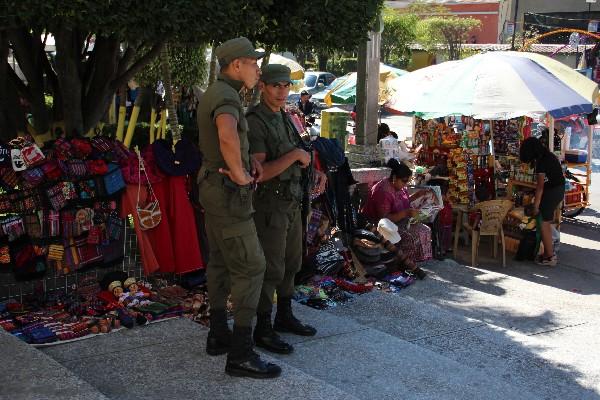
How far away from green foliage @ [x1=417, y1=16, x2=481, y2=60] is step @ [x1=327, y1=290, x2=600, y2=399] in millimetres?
37917

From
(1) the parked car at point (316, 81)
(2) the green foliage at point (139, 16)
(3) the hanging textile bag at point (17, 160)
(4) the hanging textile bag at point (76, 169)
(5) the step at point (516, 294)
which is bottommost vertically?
(5) the step at point (516, 294)

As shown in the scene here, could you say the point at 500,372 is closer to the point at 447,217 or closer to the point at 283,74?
the point at 283,74

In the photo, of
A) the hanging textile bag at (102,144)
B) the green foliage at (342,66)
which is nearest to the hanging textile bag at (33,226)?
the hanging textile bag at (102,144)

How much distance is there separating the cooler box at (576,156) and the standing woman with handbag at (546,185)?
2.96 metres

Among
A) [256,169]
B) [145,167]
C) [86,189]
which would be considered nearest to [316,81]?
[145,167]

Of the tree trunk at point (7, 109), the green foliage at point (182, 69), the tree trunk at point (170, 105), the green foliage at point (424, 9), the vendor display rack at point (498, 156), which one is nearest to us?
the tree trunk at point (7, 109)

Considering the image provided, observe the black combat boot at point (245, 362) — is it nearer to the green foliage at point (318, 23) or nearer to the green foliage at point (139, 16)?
the green foliage at point (139, 16)

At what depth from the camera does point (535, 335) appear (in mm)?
6754

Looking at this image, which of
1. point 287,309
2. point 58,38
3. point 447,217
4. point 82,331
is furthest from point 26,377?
point 447,217

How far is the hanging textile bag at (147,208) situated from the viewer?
618 cm

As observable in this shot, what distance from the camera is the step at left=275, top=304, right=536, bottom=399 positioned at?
4.56 meters

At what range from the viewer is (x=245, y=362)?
4242 millimetres

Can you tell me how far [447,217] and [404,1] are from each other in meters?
41.2

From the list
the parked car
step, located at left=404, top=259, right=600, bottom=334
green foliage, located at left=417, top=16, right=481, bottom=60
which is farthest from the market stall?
green foliage, located at left=417, top=16, right=481, bottom=60
